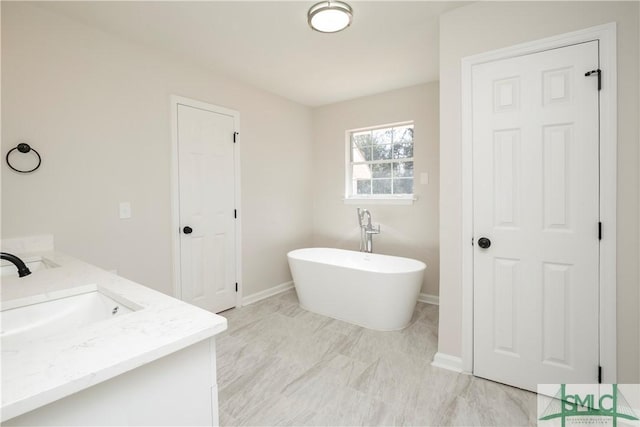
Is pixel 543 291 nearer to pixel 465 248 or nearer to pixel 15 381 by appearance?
pixel 465 248

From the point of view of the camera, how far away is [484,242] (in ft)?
6.75

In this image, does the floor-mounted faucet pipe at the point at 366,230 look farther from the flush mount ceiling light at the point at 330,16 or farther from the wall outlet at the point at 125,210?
the wall outlet at the point at 125,210

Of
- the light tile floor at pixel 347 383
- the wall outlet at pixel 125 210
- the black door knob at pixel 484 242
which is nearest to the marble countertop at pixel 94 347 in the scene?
the light tile floor at pixel 347 383

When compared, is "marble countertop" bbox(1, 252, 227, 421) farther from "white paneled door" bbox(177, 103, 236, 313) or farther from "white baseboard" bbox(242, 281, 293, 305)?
"white baseboard" bbox(242, 281, 293, 305)

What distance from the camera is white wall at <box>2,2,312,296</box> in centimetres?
204

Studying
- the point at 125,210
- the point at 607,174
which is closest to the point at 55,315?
the point at 125,210

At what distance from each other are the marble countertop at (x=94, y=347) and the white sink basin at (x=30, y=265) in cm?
64

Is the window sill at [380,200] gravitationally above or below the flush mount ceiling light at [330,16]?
below

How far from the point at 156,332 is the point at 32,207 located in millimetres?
1968

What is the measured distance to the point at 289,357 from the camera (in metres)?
2.40

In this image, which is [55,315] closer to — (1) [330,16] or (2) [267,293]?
(1) [330,16]

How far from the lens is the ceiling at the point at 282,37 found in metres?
2.13

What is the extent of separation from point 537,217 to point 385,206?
2023 mm

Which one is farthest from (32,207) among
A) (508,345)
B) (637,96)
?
(637,96)
